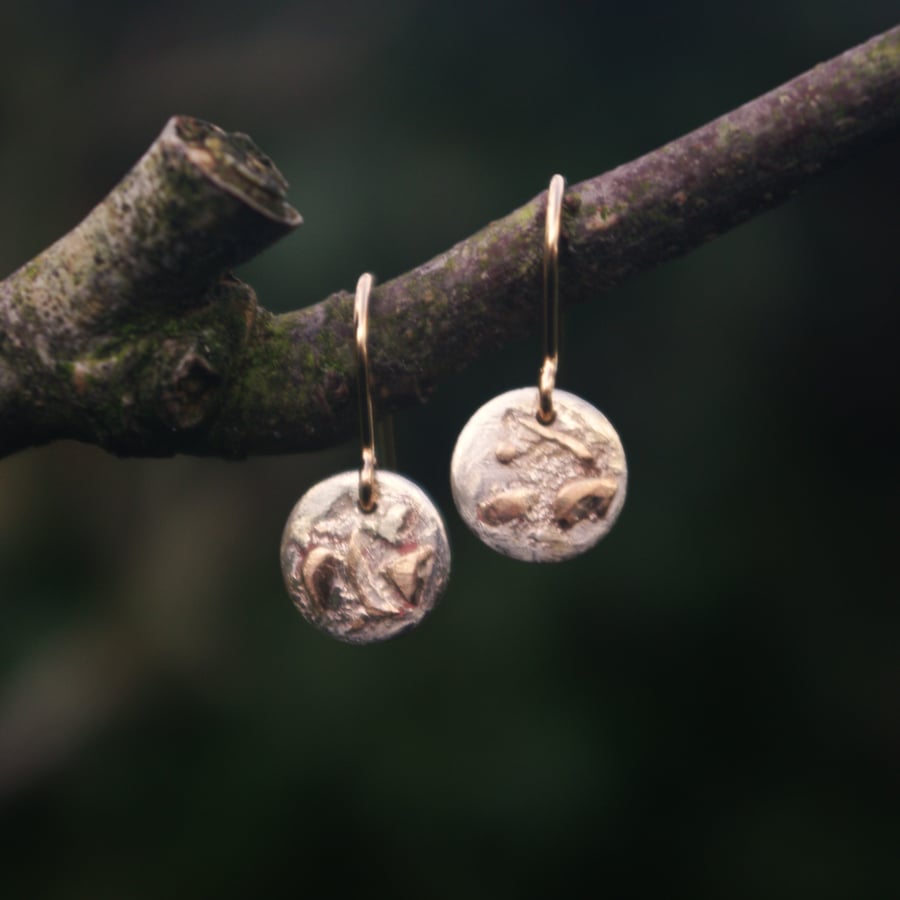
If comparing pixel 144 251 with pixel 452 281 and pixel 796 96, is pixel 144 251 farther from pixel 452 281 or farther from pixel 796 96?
pixel 796 96

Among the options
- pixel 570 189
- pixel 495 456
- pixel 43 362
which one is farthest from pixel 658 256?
pixel 43 362

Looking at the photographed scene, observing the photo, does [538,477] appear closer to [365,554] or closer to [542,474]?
[542,474]

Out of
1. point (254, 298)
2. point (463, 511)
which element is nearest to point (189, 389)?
point (254, 298)

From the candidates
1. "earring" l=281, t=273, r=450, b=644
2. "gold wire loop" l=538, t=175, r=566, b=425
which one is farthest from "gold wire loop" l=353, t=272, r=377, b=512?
"gold wire loop" l=538, t=175, r=566, b=425

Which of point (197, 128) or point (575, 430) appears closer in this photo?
point (197, 128)

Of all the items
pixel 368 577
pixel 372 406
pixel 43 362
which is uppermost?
pixel 43 362

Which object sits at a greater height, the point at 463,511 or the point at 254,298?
the point at 254,298

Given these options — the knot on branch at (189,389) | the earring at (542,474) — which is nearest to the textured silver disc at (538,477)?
the earring at (542,474)
